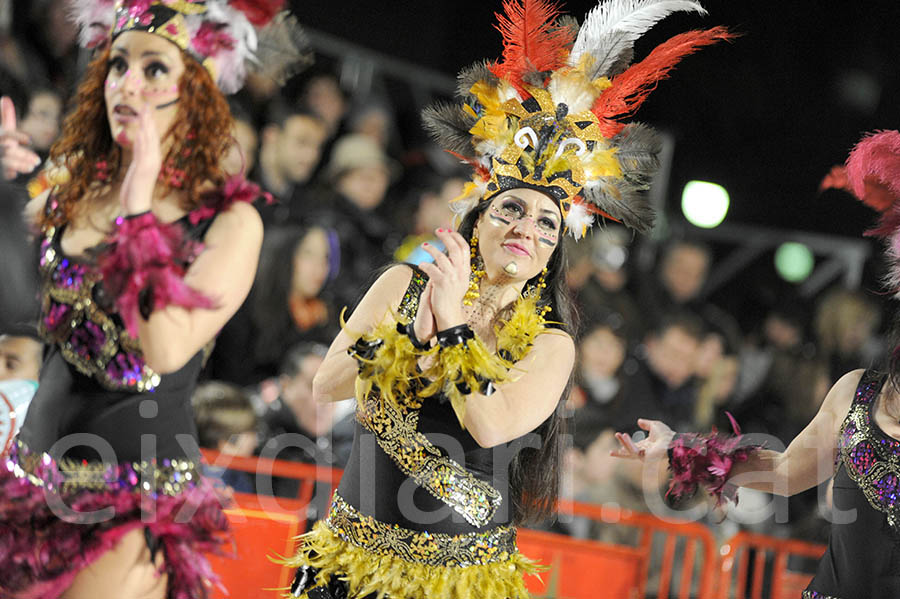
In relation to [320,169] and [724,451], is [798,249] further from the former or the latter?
[724,451]

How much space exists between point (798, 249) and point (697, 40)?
394 centimetres

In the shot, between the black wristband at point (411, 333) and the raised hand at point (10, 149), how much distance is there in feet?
2.66

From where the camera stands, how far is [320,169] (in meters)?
4.64

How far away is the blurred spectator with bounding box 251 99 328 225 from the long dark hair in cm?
202

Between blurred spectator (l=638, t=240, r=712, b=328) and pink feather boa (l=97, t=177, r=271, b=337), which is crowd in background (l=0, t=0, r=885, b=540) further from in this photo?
pink feather boa (l=97, t=177, r=271, b=337)

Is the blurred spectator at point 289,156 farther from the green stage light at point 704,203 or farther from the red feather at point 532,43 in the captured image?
the green stage light at point 704,203

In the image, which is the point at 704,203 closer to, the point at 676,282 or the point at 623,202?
the point at 676,282

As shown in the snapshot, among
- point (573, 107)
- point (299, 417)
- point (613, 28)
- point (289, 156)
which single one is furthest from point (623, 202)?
point (289, 156)

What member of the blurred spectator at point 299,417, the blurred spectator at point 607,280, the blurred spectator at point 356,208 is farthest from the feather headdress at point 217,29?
the blurred spectator at point 607,280

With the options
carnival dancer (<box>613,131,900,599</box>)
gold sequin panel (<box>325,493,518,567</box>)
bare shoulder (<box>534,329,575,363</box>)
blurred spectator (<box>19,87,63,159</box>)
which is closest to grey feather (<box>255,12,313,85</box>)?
bare shoulder (<box>534,329,575,363</box>)

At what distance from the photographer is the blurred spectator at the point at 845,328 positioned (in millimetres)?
5953

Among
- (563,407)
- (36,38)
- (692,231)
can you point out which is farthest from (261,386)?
(692,231)

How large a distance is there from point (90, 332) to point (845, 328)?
5156 millimetres

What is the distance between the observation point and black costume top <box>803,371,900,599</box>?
8.17 ft
